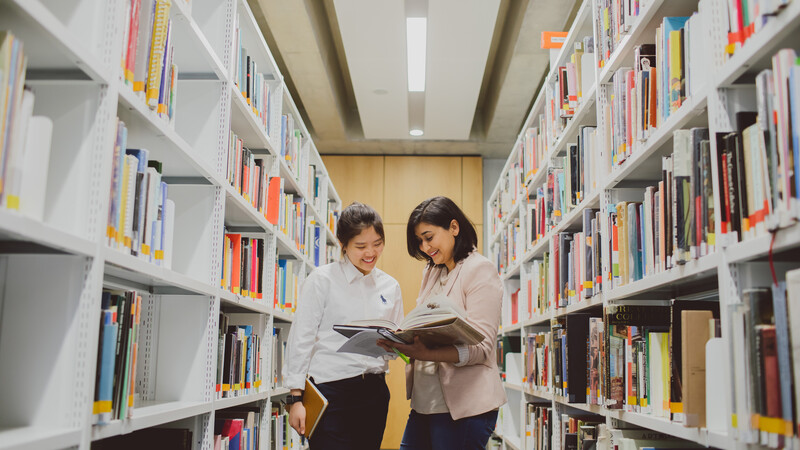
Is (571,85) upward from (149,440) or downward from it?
upward

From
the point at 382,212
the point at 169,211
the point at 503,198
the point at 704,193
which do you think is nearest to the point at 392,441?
the point at 382,212

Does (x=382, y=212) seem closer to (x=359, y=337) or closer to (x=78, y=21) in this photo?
(x=359, y=337)

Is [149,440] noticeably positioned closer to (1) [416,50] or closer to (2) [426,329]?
(2) [426,329]

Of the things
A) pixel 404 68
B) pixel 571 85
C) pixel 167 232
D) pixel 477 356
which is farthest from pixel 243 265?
pixel 404 68

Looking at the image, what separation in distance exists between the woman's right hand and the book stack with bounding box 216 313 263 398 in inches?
14.6

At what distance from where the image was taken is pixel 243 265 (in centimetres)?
298

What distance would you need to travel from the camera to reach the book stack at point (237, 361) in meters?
2.56

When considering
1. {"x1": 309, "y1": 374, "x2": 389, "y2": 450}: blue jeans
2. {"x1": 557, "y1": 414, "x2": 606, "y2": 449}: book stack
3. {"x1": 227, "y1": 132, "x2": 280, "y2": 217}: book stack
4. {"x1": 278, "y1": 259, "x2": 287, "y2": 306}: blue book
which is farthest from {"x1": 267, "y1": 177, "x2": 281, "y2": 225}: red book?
{"x1": 557, "y1": 414, "x2": 606, "y2": 449}: book stack

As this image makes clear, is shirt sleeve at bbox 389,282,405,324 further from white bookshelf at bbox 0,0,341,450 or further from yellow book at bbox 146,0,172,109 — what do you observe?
yellow book at bbox 146,0,172,109

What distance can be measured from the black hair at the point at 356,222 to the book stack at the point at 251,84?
72 centimetres

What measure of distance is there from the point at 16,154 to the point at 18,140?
0.09ft

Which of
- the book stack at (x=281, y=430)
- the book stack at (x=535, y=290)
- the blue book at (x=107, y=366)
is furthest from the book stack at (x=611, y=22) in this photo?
the book stack at (x=281, y=430)

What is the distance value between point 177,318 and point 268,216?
115 cm

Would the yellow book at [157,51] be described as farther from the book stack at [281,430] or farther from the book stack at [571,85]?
the book stack at [281,430]
